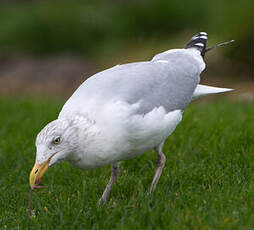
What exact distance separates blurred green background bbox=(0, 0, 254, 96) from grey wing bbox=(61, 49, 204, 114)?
612cm

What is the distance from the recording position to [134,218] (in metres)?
3.49

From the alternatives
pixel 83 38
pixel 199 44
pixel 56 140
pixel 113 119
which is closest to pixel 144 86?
pixel 113 119

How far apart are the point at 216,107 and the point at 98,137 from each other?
372 cm

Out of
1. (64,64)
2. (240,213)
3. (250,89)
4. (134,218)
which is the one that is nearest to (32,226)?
(134,218)

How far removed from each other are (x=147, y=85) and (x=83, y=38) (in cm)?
889

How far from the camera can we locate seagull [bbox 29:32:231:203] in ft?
12.0

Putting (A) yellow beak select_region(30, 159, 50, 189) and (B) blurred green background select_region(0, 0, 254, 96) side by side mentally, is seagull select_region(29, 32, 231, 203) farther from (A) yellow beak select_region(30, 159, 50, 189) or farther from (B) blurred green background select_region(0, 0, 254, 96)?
(B) blurred green background select_region(0, 0, 254, 96)

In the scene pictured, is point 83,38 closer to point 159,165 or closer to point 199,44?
point 199,44

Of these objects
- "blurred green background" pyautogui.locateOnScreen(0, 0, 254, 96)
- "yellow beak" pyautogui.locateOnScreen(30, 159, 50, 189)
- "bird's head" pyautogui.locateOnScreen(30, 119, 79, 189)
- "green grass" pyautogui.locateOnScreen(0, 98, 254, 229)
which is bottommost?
"blurred green background" pyautogui.locateOnScreen(0, 0, 254, 96)

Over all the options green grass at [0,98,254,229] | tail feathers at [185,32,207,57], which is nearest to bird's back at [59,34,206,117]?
tail feathers at [185,32,207,57]

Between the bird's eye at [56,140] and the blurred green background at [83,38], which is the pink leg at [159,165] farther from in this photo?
the blurred green background at [83,38]

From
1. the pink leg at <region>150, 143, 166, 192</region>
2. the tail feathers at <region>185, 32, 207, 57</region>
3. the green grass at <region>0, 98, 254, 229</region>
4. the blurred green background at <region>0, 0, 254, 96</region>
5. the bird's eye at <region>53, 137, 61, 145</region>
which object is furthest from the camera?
the blurred green background at <region>0, 0, 254, 96</region>

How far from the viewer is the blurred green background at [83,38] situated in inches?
453

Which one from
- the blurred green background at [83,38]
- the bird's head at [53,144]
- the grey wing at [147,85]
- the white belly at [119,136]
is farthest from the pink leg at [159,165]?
the blurred green background at [83,38]
